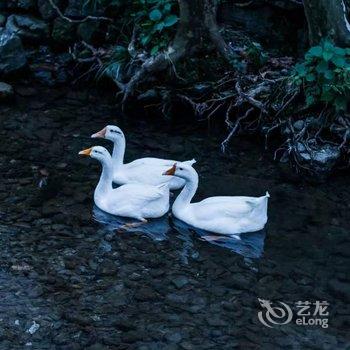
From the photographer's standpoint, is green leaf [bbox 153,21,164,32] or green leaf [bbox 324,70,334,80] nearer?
green leaf [bbox 324,70,334,80]

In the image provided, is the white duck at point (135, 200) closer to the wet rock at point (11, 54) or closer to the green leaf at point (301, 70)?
the green leaf at point (301, 70)

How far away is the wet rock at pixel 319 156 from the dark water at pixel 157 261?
22 cm

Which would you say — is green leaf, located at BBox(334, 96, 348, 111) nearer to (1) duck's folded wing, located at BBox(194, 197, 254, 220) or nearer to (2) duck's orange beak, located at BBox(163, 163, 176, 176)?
(1) duck's folded wing, located at BBox(194, 197, 254, 220)

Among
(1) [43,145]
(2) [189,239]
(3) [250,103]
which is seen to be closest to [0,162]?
(1) [43,145]

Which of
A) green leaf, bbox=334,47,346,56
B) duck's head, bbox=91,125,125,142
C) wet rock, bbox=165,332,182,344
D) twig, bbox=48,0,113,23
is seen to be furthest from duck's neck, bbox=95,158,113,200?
twig, bbox=48,0,113,23

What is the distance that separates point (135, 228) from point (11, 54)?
4.48 metres

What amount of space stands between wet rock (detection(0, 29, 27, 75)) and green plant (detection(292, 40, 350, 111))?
4.26 m

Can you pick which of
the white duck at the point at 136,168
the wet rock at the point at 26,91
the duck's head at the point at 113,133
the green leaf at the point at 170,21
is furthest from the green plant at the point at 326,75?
the wet rock at the point at 26,91

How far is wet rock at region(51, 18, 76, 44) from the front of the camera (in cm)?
1196

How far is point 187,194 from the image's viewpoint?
842 cm

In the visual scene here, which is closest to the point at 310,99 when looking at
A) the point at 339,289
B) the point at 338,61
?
the point at 338,61

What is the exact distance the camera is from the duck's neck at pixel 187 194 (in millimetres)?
8414

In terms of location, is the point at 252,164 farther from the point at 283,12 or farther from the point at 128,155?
the point at 283,12

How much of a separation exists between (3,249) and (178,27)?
13.6 feet
